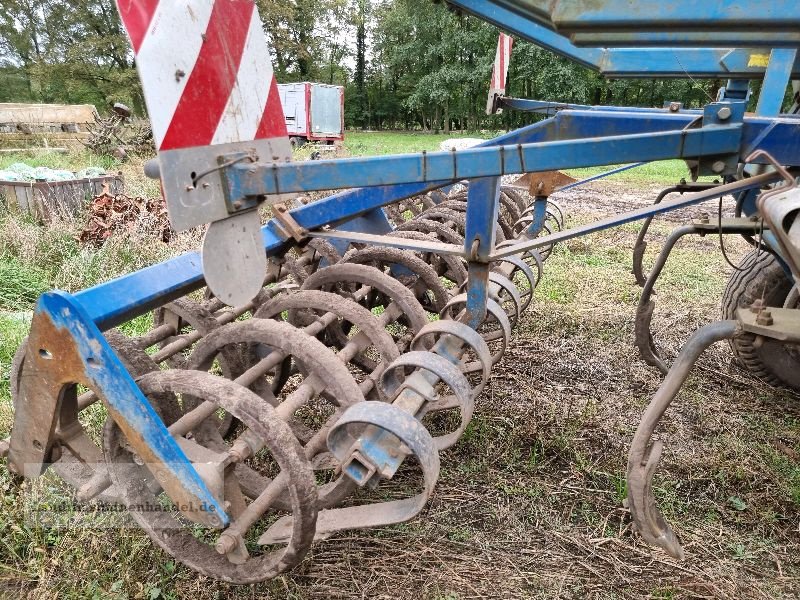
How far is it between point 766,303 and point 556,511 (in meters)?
1.75

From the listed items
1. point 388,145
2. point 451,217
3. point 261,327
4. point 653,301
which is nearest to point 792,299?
point 653,301

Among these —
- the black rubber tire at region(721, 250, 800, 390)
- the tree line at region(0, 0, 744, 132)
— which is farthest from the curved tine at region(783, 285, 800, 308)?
the tree line at region(0, 0, 744, 132)

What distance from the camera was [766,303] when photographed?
3035mm

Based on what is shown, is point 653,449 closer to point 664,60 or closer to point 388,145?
point 664,60

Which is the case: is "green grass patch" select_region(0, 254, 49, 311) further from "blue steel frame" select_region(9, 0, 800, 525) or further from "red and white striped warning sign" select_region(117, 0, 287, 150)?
"red and white striped warning sign" select_region(117, 0, 287, 150)

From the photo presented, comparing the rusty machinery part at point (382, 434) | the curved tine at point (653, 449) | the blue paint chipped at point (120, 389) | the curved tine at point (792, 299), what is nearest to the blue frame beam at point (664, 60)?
the curved tine at point (792, 299)

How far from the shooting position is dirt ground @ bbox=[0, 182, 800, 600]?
195 centimetres

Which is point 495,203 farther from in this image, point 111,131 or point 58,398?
point 111,131

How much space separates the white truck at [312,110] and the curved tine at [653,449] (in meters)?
20.8

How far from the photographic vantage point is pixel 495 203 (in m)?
2.43

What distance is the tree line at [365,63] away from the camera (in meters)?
25.0

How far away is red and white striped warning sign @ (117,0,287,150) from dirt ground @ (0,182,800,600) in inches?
59.4

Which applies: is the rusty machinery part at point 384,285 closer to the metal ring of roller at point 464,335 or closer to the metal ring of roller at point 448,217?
the metal ring of roller at point 464,335

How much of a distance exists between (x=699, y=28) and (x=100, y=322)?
1773mm
